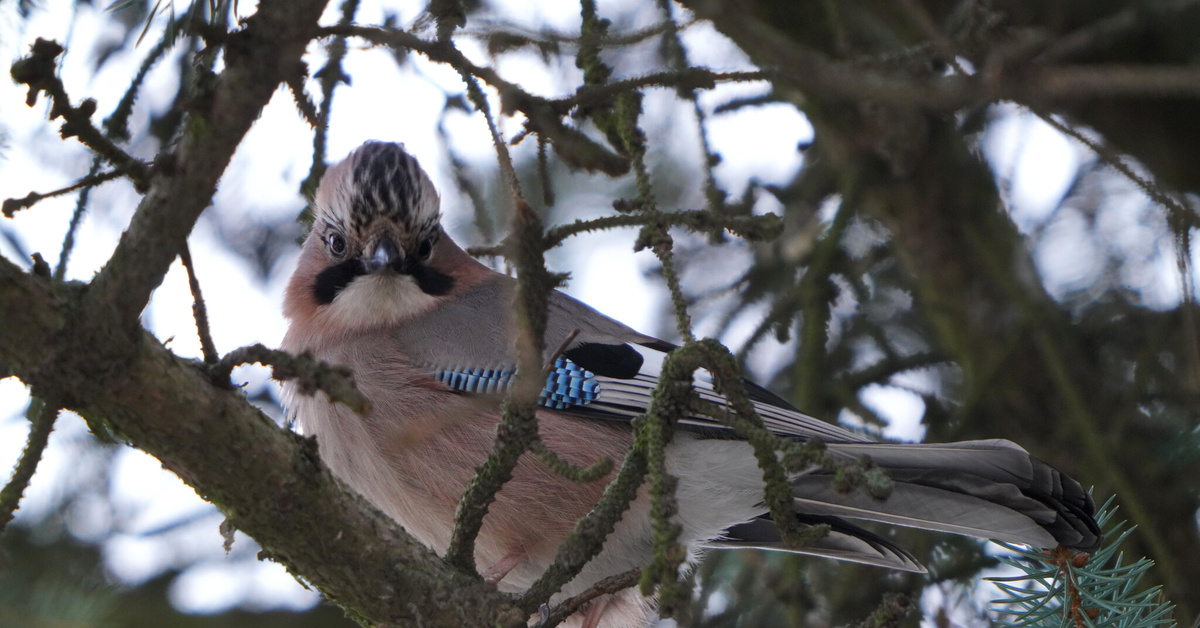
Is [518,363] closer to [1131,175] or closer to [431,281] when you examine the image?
[1131,175]

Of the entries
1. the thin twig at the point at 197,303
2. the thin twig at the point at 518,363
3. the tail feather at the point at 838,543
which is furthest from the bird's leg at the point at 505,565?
the thin twig at the point at 197,303

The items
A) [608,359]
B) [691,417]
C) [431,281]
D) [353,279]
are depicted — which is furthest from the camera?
[431,281]

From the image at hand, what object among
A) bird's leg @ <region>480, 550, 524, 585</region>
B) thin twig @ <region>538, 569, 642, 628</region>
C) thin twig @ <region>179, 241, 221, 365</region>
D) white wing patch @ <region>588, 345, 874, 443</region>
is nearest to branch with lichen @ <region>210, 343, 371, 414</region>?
thin twig @ <region>179, 241, 221, 365</region>

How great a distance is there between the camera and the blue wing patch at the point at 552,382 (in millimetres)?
3234

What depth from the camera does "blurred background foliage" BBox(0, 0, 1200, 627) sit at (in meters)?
3.12

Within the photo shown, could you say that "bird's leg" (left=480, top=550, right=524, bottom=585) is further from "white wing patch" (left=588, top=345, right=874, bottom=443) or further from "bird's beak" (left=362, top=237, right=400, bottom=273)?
"bird's beak" (left=362, top=237, right=400, bottom=273)

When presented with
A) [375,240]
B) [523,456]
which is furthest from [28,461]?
[375,240]

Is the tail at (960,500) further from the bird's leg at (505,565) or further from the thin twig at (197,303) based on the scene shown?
the thin twig at (197,303)

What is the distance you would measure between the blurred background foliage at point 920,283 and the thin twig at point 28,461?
101cm

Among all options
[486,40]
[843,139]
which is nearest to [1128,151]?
[843,139]

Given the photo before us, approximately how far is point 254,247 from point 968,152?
2738 millimetres

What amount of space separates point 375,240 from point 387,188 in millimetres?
173

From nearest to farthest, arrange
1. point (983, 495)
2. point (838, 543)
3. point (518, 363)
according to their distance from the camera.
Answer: point (518, 363) < point (983, 495) < point (838, 543)

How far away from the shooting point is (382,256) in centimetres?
346
